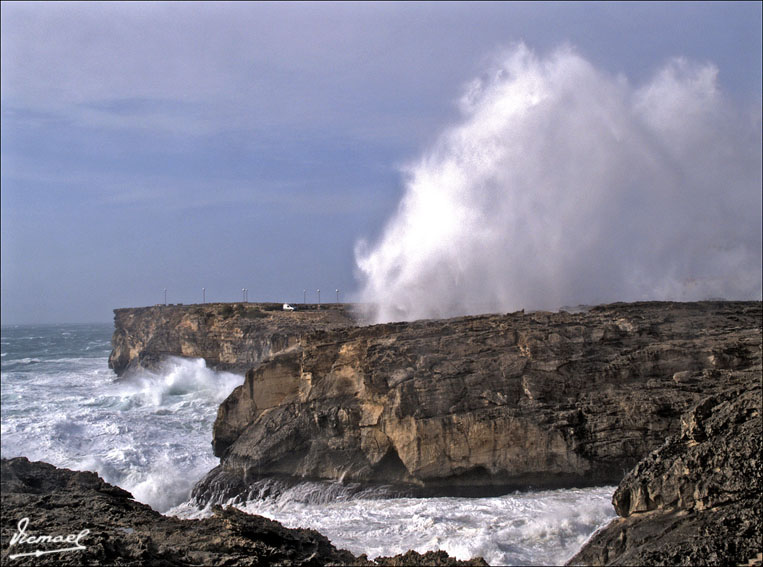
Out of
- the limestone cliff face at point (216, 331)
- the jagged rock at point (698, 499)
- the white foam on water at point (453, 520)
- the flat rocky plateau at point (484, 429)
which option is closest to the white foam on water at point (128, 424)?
the limestone cliff face at point (216, 331)

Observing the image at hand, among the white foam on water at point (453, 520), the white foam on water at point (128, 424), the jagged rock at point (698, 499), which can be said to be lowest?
the white foam on water at point (128, 424)

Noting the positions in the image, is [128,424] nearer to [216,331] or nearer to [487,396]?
[216,331]

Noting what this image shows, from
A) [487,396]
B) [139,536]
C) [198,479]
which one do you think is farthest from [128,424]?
[139,536]

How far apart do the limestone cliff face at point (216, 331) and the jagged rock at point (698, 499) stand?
39.9 feet

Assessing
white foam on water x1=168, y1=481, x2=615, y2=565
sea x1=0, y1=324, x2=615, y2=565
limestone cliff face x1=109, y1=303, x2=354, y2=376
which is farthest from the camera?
limestone cliff face x1=109, y1=303, x2=354, y2=376

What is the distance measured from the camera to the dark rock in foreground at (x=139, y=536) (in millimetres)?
5809

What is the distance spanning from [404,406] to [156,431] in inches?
389

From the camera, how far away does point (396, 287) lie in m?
17.9

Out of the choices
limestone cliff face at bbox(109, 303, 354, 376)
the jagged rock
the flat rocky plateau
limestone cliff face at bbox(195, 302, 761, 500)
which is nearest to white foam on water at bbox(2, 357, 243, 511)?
limestone cliff face at bbox(109, 303, 354, 376)

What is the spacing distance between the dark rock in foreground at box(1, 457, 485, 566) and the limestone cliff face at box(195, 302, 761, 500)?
11.2 feet

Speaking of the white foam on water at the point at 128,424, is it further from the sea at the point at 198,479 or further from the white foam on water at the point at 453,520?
the white foam on water at the point at 453,520

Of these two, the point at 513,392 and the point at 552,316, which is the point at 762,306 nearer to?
the point at 552,316

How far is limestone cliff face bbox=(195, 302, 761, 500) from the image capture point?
32.8 ft

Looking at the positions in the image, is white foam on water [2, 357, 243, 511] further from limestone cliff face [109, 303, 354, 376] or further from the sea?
limestone cliff face [109, 303, 354, 376]
